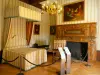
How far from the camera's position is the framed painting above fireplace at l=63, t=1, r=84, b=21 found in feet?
21.4

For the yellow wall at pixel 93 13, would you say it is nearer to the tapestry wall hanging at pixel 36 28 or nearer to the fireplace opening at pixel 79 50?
the fireplace opening at pixel 79 50

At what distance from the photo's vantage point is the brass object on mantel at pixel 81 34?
6.07 m

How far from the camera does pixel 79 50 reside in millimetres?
7000

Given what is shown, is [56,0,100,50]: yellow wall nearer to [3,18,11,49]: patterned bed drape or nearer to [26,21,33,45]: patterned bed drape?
[26,21,33,45]: patterned bed drape

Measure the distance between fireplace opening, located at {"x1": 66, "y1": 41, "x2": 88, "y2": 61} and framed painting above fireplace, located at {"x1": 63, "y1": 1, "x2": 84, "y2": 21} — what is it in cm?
172

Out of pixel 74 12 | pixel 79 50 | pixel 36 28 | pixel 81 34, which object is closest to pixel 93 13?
pixel 74 12

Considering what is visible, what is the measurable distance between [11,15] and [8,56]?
7.14 ft

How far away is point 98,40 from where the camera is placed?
608 centimetres

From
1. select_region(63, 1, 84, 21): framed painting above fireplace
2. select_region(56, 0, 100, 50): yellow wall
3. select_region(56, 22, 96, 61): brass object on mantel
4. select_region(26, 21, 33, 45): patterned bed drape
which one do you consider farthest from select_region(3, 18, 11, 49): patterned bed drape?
select_region(56, 0, 100, 50): yellow wall

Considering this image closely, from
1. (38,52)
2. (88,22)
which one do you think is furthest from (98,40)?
(38,52)

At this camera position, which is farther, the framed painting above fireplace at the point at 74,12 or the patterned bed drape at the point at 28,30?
the patterned bed drape at the point at 28,30

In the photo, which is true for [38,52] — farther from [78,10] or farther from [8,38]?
[78,10]

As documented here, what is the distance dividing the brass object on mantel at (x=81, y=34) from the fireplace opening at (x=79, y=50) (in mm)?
455

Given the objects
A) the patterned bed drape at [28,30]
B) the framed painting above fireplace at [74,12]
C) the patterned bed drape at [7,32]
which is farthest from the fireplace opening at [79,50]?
the patterned bed drape at [7,32]
